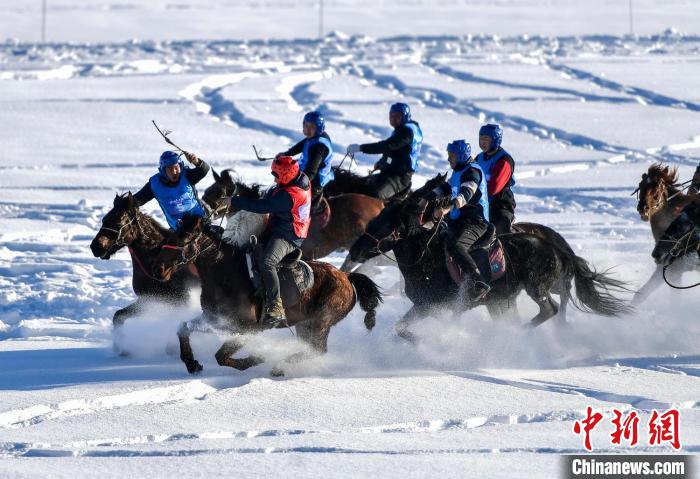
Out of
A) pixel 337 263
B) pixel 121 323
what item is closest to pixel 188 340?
pixel 121 323

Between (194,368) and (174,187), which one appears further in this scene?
(174,187)

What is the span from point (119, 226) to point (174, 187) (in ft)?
3.84

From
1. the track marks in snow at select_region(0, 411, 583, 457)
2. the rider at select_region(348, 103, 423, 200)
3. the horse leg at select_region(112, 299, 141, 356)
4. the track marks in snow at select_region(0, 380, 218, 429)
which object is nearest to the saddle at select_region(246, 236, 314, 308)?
the track marks in snow at select_region(0, 380, 218, 429)

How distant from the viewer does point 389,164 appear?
43.6 ft

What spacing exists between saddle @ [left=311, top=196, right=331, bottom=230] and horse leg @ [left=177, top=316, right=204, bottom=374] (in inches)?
140

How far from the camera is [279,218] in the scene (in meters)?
9.40

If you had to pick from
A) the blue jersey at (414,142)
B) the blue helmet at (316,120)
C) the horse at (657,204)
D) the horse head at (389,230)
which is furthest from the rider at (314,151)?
the horse at (657,204)

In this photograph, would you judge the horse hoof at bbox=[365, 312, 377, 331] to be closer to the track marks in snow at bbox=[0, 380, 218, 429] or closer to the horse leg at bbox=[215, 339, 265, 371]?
the horse leg at bbox=[215, 339, 265, 371]

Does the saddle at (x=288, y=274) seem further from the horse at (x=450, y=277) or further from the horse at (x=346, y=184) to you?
the horse at (x=346, y=184)

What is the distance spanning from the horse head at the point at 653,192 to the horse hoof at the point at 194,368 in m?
5.16

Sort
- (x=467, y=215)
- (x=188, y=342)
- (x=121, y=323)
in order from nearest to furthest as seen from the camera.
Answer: (x=188, y=342)
(x=121, y=323)
(x=467, y=215)

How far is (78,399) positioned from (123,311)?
2.02 metres

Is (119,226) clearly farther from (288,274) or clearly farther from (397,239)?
(397,239)

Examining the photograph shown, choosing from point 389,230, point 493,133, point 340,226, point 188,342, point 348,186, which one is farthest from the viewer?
point 348,186
